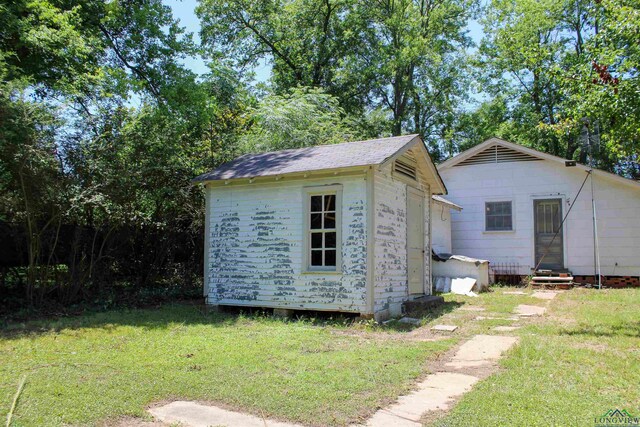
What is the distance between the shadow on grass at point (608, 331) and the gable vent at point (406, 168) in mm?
4393

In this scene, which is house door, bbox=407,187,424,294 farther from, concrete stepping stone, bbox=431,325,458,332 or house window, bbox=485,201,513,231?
house window, bbox=485,201,513,231

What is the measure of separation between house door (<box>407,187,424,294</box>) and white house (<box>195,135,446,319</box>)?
25mm

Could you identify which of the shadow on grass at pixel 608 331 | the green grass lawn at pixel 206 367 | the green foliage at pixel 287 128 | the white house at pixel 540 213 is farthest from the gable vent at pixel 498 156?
the green grass lawn at pixel 206 367

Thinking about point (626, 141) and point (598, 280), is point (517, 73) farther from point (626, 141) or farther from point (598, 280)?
point (626, 141)

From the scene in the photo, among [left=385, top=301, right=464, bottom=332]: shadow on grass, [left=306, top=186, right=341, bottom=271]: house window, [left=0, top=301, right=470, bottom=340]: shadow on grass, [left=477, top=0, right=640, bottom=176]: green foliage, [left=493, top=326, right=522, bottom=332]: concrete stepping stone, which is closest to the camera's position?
[left=493, top=326, right=522, bottom=332]: concrete stepping stone

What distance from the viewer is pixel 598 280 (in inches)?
583

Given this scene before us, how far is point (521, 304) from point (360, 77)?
1954 centimetres

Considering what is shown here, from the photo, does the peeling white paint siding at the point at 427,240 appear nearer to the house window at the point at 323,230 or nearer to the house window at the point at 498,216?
the house window at the point at 323,230

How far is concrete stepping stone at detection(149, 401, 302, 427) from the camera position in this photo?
13.1 feet

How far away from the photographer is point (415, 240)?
11094 millimetres

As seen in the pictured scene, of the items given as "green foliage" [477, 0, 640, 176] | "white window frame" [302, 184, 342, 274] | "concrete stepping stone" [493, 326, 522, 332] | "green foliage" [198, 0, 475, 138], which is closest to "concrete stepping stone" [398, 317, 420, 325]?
"concrete stepping stone" [493, 326, 522, 332]

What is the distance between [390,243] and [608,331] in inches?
157

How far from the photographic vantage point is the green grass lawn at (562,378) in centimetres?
406

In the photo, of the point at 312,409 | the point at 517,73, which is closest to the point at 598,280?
the point at 312,409
